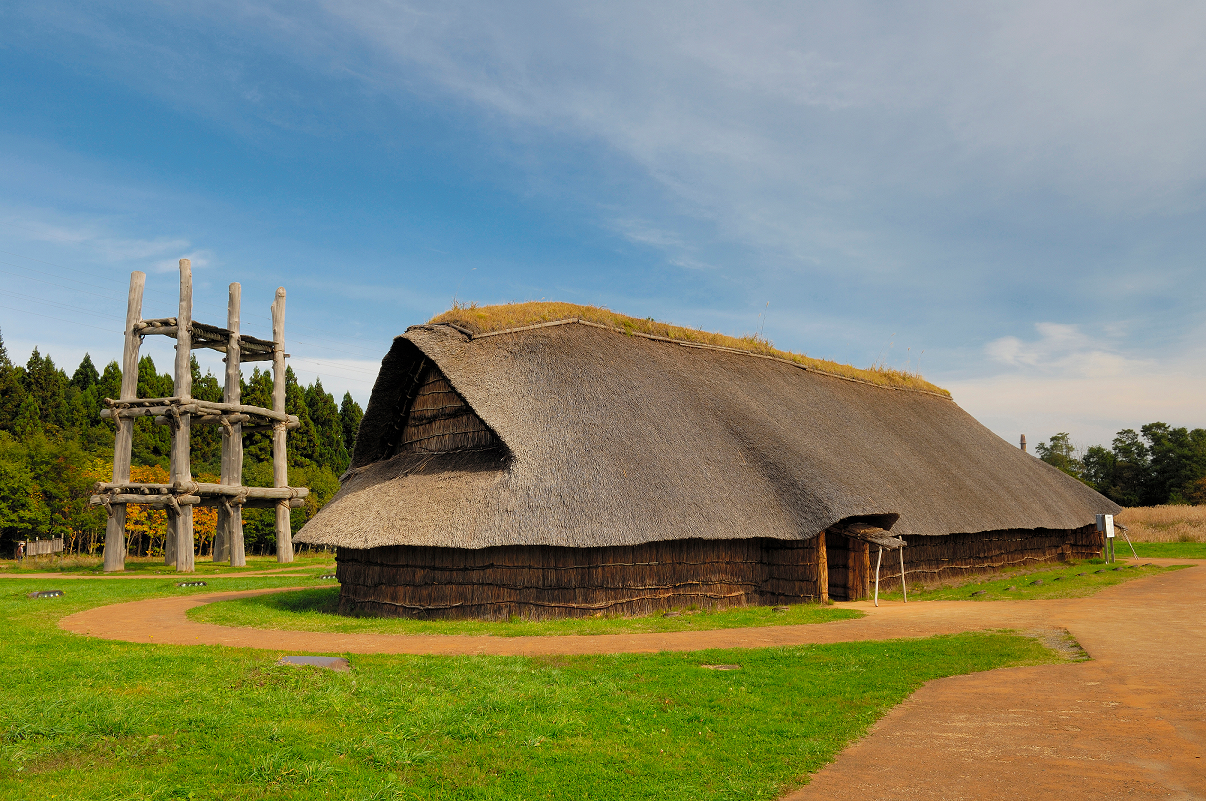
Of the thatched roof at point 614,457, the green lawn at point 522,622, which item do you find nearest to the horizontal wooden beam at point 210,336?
the thatched roof at point 614,457

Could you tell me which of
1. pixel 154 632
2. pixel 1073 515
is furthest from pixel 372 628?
pixel 1073 515

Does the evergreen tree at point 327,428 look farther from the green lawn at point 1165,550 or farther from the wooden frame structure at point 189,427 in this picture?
the green lawn at point 1165,550

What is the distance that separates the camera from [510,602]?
54.9 ft

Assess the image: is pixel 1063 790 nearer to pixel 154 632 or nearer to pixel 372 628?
pixel 372 628

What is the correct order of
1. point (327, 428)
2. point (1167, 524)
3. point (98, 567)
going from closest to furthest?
point (98, 567) → point (1167, 524) → point (327, 428)

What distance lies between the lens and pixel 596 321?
77.5 ft

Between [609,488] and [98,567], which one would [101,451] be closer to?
[98,567]

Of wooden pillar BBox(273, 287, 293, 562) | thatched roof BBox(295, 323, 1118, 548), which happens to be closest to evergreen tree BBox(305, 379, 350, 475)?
wooden pillar BBox(273, 287, 293, 562)

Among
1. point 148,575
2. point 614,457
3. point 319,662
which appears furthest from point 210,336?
point 319,662

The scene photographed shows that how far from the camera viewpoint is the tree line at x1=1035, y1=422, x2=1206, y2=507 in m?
61.0

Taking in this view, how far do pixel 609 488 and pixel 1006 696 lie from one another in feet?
30.9

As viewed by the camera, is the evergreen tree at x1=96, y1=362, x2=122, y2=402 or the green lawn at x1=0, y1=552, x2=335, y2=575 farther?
the evergreen tree at x1=96, y1=362, x2=122, y2=402

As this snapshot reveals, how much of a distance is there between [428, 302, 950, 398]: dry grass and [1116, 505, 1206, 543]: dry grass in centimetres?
2435

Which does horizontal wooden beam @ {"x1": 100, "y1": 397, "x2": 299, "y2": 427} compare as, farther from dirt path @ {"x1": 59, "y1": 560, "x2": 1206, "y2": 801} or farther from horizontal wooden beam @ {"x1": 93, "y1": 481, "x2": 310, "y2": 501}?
dirt path @ {"x1": 59, "y1": 560, "x2": 1206, "y2": 801}
